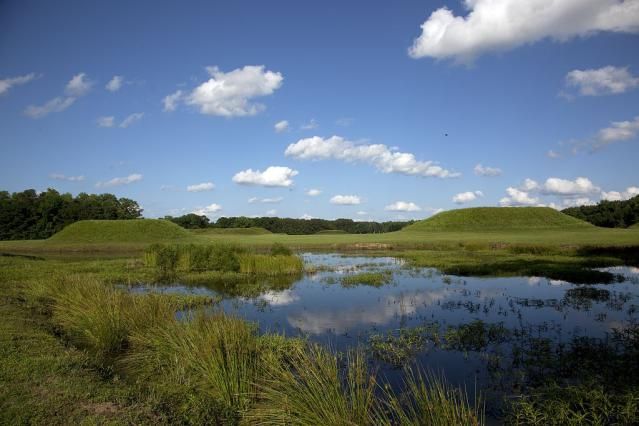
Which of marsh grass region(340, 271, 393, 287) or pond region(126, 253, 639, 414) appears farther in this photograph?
marsh grass region(340, 271, 393, 287)

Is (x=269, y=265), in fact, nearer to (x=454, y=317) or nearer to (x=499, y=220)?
(x=454, y=317)

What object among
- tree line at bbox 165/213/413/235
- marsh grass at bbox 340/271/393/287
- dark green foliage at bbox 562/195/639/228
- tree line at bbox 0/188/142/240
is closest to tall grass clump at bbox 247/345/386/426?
marsh grass at bbox 340/271/393/287

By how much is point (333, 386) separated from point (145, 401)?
159 inches

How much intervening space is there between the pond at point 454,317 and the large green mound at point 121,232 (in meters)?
54.6

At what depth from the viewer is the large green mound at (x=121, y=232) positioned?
74062 millimetres

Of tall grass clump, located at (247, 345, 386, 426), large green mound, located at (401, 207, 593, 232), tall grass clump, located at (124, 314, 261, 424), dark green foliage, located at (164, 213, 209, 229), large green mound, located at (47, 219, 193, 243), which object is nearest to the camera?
tall grass clump, located at (247, 345, 386, 426)

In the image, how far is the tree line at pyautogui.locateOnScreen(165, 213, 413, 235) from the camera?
166250 mm

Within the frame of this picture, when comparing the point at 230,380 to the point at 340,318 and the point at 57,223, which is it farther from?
the point at 57,223

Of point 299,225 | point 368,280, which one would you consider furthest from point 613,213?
point 368,280

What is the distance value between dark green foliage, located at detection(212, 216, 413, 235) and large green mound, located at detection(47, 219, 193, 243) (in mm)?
81037

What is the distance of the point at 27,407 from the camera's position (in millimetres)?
7145

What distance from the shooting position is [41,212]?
380ft

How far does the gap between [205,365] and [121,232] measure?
256ft

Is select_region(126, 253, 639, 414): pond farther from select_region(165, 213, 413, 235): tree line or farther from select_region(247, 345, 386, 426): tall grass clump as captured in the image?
select_region(165, 213, 413, 235): tree line
